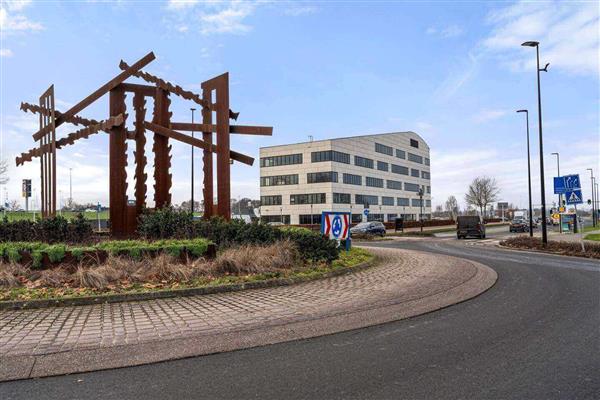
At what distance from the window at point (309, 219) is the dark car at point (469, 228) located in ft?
121

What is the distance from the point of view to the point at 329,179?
75000 millimetres

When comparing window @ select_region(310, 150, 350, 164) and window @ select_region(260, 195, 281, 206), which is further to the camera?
window @ select_region(260, 195, 281, 206)

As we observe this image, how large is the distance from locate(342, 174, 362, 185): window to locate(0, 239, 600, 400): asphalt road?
72.2 meters

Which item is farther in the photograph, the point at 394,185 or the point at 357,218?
the point at 394,185

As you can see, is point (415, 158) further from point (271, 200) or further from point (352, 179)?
point (271, 200)

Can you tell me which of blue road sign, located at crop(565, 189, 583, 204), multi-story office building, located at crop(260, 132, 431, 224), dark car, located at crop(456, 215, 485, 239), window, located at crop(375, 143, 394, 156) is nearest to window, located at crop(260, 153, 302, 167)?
multi-story office building, located at crop(260, 132, 431, 224)

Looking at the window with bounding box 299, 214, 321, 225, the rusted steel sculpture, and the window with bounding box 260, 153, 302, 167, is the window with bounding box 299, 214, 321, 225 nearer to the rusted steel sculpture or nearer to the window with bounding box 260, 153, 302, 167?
the window with bounding box 260, 153, 302, 167

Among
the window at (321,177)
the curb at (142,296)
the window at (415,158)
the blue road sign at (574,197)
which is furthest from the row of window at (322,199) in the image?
the curb at (142,296)

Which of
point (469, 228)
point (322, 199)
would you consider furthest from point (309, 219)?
point (469, 228)

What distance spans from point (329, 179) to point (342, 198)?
15.2 feet

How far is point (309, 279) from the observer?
1047 centimetres

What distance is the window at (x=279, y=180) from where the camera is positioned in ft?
258

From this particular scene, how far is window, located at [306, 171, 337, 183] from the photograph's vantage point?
75.1 metres

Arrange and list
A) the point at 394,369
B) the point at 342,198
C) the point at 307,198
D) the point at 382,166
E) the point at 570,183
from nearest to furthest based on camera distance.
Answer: the point at 394,369, the point at 570,183, the point at 307,198, the point at 342,198, the point at 382,166
